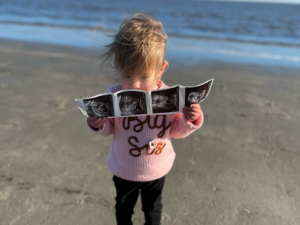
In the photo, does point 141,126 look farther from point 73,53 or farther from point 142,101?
point 73,53

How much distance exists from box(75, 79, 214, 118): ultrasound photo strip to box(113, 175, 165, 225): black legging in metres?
0.49

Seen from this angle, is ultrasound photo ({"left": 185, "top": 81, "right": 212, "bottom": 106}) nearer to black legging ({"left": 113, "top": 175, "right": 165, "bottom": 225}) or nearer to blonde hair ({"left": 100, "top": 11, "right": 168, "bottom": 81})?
blonde hair ({"left": 100, "top": 11, "right": 168, "bottom": 81})

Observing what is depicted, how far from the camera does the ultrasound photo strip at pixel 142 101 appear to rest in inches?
43.1

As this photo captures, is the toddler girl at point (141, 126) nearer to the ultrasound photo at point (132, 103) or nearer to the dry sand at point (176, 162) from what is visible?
the ultrasound photo at point (132, 103)

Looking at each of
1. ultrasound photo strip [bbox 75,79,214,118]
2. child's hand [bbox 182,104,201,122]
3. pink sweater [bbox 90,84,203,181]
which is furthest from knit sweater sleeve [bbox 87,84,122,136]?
child's hand [bbox 182,104,201,122]

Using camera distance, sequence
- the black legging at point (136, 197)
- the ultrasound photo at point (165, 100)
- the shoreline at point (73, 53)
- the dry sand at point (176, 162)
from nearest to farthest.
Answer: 1. the ultrasound photo at point (165, 100)
2. the black legging at point (136, 197)
3. the dry sand at point (176, 162)
4. the shoreline at point (73, 53)

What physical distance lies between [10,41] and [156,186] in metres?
8.78

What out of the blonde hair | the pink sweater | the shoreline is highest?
the blonde hair

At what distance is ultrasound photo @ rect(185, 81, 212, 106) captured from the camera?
110 centimetres

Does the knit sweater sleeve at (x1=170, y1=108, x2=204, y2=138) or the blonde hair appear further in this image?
the knit sweater sleeve at (x1=170, y1=108, x2=204, y2=138)

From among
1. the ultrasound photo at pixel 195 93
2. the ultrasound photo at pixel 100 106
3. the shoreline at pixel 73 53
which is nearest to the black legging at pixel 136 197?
the ultrasound photo at pixel 100 106

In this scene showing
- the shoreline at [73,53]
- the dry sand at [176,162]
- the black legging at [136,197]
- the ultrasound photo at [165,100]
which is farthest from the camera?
the shoreline at [73,53]

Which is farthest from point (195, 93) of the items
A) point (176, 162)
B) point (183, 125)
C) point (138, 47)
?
point (176, 162)

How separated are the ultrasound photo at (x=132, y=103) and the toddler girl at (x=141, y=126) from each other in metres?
0.10
